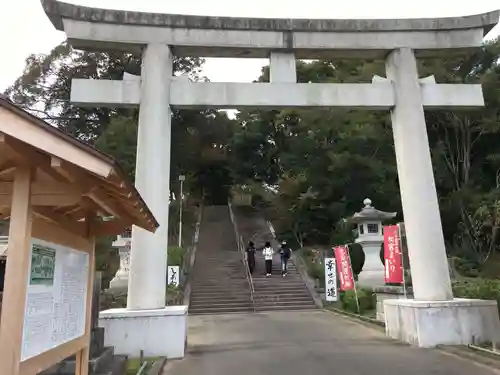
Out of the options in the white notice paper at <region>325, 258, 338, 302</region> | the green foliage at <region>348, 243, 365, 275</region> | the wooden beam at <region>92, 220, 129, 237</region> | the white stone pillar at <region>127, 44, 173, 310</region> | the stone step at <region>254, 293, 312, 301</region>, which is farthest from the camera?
the green foliage at <region>348, 243, 365, 275</region>

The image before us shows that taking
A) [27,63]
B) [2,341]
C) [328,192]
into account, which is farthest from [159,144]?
[27,63]

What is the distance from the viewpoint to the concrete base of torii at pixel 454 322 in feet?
28.1

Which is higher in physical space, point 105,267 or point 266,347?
point 105,267

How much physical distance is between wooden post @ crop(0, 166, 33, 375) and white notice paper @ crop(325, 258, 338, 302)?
14462 millimetres

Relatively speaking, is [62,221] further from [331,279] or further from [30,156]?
[331,279]

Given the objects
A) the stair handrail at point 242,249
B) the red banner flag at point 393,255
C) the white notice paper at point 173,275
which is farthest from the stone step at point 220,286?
the red banner flag at point 393,255

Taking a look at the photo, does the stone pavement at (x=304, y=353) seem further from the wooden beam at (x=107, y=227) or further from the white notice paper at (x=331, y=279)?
the white notice paper at (x=331, y=279)

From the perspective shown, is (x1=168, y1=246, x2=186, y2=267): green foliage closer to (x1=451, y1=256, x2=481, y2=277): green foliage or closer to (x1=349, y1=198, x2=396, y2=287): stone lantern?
(x1=349, y1=198, x2=396, y2=287): stone lantern

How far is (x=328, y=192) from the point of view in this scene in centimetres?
2447

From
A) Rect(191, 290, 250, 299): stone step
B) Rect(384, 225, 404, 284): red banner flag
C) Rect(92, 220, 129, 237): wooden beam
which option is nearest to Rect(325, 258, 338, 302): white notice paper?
Rect(191, 290, 250, 299): stone step

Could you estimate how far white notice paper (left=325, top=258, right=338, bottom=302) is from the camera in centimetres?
1664

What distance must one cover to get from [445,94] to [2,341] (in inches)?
385

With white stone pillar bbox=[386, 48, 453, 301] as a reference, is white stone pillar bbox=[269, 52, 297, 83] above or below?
above

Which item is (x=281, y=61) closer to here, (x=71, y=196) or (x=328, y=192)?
(x=71, y=196)
